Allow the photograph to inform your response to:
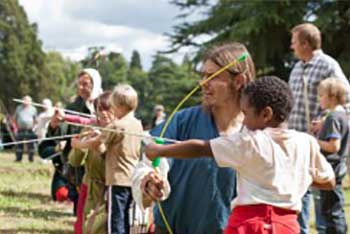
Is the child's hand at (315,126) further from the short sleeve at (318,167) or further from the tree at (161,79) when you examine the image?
the tree at (161,79)

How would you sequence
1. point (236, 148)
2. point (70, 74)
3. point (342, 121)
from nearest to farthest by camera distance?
point (236, 148)
point (342, 121)
point (70, 74)

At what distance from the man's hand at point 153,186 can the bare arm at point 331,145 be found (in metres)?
2.74

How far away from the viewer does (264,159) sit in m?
2.52

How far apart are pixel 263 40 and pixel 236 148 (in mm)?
19207

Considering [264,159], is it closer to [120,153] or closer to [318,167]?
[318,167]

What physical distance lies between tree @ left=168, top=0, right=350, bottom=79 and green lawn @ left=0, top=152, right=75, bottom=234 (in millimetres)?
10032

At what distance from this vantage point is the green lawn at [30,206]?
6.99 meters

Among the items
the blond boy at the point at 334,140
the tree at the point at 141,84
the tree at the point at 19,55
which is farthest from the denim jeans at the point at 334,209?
the tree at the point at 141,84

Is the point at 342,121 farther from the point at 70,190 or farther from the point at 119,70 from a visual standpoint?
the point at 119,70

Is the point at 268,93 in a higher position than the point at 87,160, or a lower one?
higher

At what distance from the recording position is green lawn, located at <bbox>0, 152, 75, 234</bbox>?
699 centimetres

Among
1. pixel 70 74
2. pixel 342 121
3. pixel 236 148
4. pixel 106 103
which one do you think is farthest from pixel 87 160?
pixel 70 74

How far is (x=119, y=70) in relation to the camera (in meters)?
87.2

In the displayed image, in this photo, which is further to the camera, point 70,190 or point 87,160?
point 70,190
